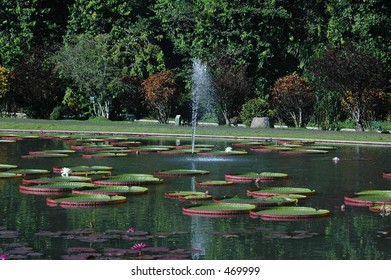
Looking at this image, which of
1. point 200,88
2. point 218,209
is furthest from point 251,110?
point 218,209

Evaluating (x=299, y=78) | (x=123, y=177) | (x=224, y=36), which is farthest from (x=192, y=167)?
(x=224, y=36)

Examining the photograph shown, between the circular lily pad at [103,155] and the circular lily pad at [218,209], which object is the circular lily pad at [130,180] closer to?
the circular lily pad at [218,209]

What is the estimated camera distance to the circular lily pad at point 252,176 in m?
27.8

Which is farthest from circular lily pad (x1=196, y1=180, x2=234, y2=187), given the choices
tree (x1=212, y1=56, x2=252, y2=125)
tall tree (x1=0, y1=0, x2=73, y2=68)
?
tall tree (x1=0, y1=0, x2=73, y2=68)

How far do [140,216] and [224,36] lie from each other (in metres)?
39.4

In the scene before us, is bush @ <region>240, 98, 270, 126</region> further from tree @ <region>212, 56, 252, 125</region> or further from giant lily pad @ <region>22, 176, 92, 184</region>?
giant lily pad @ <region>22, 176, 92, 184</region>

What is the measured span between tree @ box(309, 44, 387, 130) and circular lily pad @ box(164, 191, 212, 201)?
27.3 m

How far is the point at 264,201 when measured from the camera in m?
22.4

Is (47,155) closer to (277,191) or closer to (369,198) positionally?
(277,191)

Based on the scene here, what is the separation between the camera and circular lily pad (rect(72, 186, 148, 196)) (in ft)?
79.2

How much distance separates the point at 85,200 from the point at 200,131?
2606cm

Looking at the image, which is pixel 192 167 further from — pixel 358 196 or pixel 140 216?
pixel 140 216

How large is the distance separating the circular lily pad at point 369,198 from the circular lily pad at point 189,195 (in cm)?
304

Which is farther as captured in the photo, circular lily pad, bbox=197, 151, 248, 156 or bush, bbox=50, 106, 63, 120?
bush, bbox=50, 106, 63, 120
